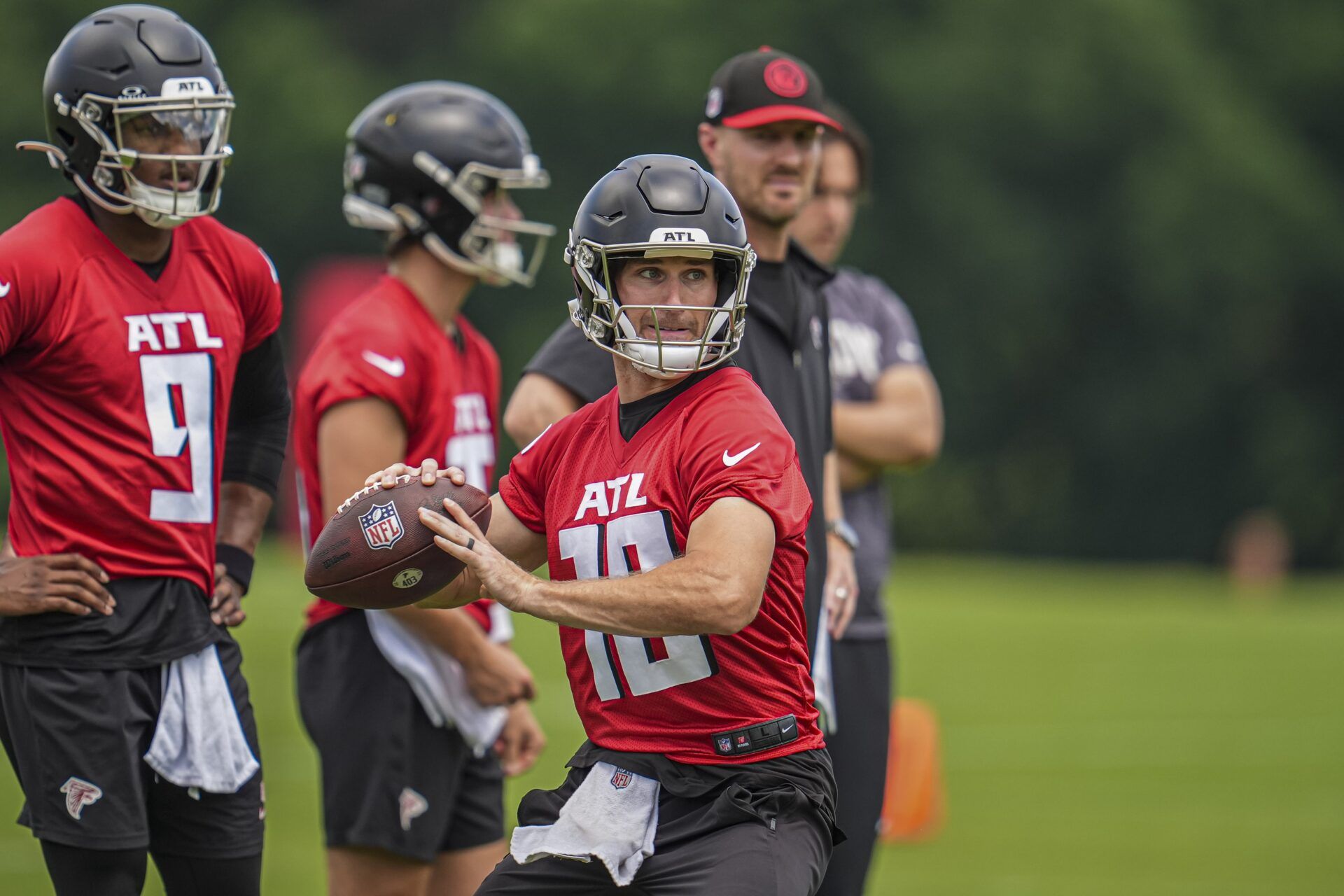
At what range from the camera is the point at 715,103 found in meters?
5.07

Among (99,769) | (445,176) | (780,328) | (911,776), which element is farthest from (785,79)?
(911,776)

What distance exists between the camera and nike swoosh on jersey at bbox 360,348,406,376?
4.72 meters

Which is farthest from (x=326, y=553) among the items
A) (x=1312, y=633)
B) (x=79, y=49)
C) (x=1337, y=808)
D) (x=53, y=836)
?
(x=1312, y=633)

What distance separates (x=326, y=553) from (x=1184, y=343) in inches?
1237

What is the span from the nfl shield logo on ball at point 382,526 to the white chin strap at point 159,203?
92 cm

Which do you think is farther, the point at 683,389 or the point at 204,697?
the point at 204,697

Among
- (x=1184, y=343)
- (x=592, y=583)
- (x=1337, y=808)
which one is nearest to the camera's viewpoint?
(x=592, y=583)

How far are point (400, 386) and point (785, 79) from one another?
1.35 meters

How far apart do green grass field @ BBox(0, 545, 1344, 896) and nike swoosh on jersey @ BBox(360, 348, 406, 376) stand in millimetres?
3932

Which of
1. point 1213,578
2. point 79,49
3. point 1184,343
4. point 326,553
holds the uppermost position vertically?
point 79,49

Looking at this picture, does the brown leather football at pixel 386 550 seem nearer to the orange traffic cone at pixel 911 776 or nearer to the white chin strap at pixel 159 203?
the white chin strap at pixel 159 203

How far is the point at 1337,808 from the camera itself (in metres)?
10.8

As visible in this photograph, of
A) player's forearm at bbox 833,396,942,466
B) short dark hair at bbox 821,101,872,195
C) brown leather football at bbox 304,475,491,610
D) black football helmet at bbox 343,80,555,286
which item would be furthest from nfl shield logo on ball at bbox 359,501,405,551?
short dark hair at bbox 821,101,872,195

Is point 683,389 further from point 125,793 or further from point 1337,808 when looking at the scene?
point 1337,808
